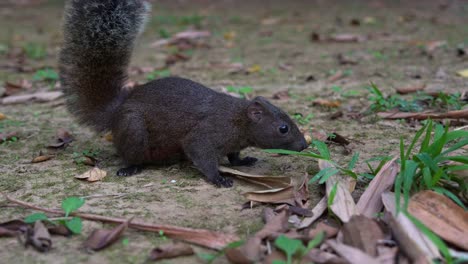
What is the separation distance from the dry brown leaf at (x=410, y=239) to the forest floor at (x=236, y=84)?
1.86ft

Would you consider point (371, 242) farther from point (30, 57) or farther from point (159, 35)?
point (159, 35)

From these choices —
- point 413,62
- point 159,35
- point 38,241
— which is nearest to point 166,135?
point 38,241

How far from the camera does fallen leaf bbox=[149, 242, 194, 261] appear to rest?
244 cm

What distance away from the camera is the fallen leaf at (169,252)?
2.44 m

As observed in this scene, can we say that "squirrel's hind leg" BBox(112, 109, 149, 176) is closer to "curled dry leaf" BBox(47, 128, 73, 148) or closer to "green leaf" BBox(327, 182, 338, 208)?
"curled dry leaf" BBox(47, 128, 73, 148)

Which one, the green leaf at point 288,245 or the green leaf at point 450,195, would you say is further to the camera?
the green leaf at point 450,195

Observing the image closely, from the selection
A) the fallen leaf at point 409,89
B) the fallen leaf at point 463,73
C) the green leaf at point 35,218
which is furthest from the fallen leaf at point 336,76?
the green leaf at point 35,218

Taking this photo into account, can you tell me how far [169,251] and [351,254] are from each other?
84 centimetres

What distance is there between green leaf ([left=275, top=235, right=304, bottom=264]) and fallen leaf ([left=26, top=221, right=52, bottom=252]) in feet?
3.66

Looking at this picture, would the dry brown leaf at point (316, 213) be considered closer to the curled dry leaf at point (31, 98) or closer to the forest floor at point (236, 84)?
the forest floor at point (236, 84)

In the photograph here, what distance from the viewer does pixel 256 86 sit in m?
6.09

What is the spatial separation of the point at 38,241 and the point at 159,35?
794 centimetres

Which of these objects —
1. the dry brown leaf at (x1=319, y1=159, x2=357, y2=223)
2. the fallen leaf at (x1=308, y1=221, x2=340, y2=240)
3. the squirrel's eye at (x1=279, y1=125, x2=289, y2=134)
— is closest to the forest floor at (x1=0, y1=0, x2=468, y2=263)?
the dry brown leaf at (x1=319, y1=159, x2=357, y2=223)

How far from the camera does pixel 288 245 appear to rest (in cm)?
237
